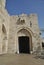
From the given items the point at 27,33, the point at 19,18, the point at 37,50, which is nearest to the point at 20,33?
the point at 27,33

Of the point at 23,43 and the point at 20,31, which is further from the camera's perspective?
the point at 23,43

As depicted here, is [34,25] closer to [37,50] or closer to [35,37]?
[35,37]

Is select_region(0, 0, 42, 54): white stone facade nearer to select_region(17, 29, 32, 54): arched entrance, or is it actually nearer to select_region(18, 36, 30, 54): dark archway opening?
select_region(17, 29, 32, 54): arched entrance

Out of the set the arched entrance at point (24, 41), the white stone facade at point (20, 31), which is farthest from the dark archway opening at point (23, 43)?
the white stone facade at point (20, 31)

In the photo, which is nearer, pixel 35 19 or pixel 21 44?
pixel 35 19

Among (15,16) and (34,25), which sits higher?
(15,16)

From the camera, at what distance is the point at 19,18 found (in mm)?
16469

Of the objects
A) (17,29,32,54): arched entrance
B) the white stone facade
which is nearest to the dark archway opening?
(17,29,32,54): arched entrance

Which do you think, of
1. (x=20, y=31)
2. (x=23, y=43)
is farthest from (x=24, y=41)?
(x=20, y=31)

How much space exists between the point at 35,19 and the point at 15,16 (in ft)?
8.59

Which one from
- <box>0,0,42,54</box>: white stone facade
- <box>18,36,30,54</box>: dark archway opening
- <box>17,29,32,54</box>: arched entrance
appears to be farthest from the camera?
<box>18,36,30,54</box>: dark archway opening

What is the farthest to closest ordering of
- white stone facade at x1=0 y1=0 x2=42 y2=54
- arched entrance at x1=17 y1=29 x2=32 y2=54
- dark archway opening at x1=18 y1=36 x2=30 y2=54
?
1. dark archway opening at x1=18 y1=36 x2=30 y2=54
2. arched entrance at x1=17 y1=29 x2=32 y2=54
3. white stone facade at x1=0 y1=0 x2=42 y2=54

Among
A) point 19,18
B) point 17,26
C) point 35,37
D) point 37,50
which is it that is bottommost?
point 37,50

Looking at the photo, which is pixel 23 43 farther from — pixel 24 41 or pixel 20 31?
pixel 20 31
